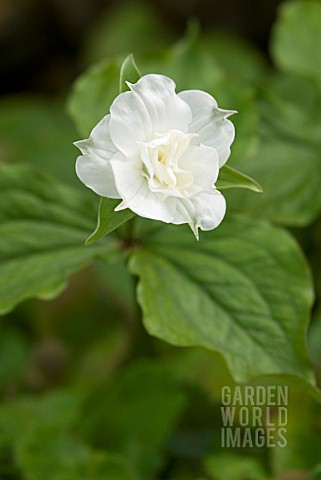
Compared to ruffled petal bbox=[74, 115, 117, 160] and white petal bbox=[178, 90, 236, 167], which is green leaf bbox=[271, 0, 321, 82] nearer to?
white petal bbox=[178, 90, 236, 167]

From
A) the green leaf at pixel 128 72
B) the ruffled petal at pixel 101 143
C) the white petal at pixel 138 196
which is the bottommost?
the white petal at pixel 138 196

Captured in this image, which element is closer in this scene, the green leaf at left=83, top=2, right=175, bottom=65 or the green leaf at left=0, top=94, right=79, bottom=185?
the green leaf at left=0, top=94, right=79, bottom=185

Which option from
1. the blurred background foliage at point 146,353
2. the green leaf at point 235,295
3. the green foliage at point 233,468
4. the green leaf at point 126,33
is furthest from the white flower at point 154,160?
the green leaf at point 126,33

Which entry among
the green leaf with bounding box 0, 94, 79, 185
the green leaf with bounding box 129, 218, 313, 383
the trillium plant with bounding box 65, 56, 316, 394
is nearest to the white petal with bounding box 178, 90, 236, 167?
the trillium plant with bounding box 65, 56, 316, 394

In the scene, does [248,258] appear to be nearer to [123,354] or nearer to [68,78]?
[123,354]

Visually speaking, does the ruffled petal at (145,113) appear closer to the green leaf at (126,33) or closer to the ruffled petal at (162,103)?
the ruffled petal at (162,103)
